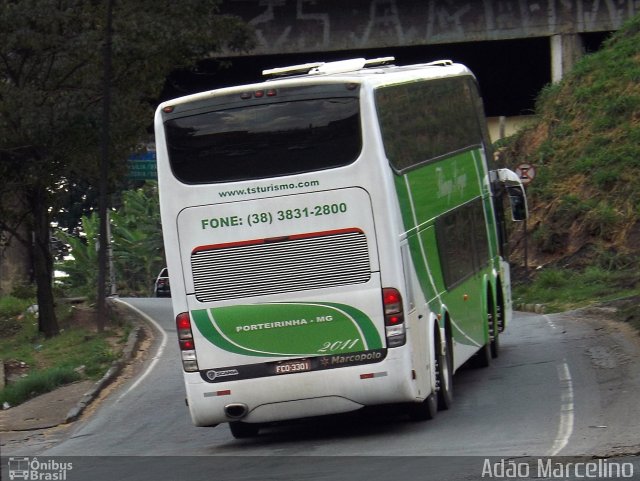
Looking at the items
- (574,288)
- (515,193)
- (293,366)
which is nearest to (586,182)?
(574,288)

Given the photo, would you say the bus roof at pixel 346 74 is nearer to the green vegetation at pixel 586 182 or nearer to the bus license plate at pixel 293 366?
the bus license plate at pixel 293 366

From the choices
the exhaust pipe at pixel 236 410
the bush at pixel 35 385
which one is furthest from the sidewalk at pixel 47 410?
the exhaust pipe at pixel 236 410

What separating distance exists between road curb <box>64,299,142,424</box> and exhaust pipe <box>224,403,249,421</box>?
484 cm

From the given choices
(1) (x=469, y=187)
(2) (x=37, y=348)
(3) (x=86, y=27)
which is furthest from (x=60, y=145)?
(1) (x=469, y=187)

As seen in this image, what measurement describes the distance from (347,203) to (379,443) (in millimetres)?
2477

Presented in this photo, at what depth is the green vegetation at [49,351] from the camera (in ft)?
64.2

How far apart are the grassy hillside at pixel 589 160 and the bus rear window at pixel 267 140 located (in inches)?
749

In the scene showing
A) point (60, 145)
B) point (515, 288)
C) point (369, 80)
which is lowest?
point (515, 288)

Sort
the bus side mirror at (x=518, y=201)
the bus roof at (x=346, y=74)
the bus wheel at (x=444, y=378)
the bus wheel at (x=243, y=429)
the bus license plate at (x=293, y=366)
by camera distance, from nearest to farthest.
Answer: the bus license plate at (x=293, y=366) → the bus roof at (x=346, y=74) → the bus wheel at (x=243, y=429) → the bus wheel at (x=444, y=378) → the bus side mirror at (x=518, y=201)

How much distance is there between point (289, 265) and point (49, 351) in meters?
14.2

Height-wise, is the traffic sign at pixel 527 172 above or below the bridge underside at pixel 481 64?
below

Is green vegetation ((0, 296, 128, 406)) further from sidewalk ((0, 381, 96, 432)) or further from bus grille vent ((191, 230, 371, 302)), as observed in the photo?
bus grille vent ((191, 230, 371, 302))

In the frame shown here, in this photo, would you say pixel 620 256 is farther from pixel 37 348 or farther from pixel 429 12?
pixel 37 348

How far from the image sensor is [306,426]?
14.8m
